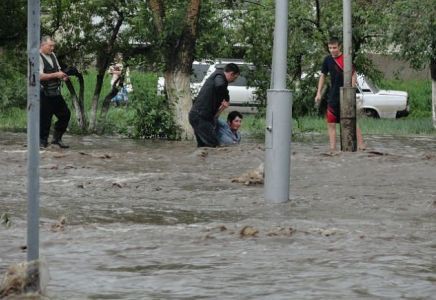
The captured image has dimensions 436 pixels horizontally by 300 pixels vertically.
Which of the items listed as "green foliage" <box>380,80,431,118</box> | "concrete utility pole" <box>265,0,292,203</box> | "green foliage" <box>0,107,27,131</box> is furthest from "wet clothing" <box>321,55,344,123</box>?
"green foliage" <box>380,80,431,118</box>

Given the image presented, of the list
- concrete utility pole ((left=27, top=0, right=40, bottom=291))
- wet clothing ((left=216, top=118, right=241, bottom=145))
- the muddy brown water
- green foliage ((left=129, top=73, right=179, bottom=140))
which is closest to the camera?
concrete utility pole ((left=27, top=0, right=40, bottom=291))

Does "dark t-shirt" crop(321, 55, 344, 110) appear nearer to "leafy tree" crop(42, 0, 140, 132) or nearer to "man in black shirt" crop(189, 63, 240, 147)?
"man in black shirt" crop(189, 63, 240, 147)

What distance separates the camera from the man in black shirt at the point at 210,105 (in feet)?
54.7

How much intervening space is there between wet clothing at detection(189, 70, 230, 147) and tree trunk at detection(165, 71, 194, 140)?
12.7ft

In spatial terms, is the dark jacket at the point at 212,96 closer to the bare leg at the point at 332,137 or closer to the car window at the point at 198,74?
the bare leg at the point at 332,137

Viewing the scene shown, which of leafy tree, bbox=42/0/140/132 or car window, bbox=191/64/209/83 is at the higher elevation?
leafy tree, bbox=42/0/140/132

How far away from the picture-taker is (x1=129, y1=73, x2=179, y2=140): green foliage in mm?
21031

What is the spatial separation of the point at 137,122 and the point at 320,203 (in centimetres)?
1055

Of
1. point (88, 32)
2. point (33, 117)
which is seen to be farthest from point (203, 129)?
point (33, 117)

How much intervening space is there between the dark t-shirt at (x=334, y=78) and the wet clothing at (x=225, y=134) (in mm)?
1543

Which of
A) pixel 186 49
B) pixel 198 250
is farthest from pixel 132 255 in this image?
pixel 186 49

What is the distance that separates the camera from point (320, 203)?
11188 millimetres

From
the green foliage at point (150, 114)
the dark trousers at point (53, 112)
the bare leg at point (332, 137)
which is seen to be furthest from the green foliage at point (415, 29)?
the dark trousers at point (53, 112)

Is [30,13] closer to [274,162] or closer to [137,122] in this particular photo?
[274,162]
